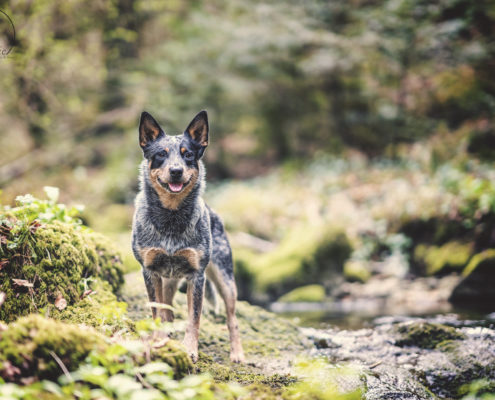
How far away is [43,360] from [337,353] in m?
3.46

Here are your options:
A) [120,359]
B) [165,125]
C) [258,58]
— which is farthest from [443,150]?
[120,359]

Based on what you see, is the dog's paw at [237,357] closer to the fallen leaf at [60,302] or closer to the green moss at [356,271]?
the fallen leaf at [60,302]

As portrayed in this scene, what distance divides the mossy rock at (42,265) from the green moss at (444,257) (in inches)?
282

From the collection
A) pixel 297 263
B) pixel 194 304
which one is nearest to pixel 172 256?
pixel 194 304

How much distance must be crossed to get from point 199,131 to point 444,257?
271 inches

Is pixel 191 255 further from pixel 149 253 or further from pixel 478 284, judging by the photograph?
pixel 478 284

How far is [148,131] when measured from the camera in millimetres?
3928

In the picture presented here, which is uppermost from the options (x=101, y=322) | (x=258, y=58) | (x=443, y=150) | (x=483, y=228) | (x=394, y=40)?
(x=258, y=58)

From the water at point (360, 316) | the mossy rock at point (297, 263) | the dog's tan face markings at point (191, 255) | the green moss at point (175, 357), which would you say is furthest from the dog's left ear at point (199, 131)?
the mossy rock at point (297, 263)

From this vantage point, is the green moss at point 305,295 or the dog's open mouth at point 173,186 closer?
the dog's open mouth at point 173,186

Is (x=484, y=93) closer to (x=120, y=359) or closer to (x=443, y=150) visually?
(x=443, y=150)

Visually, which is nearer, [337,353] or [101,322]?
[101,322]

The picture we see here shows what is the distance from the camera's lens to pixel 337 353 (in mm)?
4805

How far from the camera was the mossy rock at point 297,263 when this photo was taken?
891 centimetres
